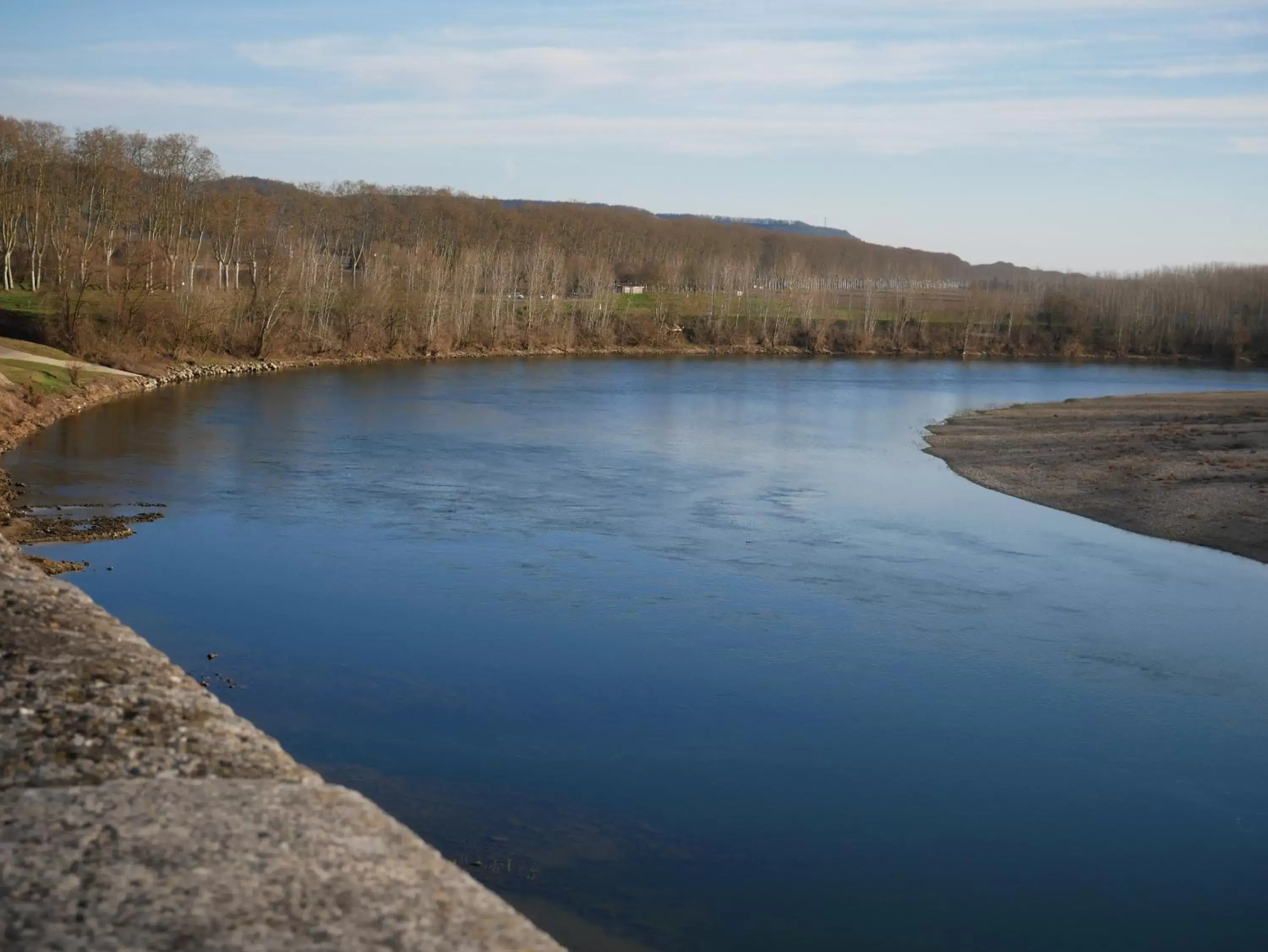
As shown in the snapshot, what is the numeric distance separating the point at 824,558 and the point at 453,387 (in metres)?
27.6

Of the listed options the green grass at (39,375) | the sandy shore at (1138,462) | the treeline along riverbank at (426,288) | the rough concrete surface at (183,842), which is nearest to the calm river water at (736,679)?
the sandy shore at (1138,462)

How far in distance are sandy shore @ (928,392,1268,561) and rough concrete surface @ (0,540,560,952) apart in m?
17.1

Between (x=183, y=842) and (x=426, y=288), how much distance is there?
56.3 meters

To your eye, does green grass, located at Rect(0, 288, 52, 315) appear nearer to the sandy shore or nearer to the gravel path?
the gravel path

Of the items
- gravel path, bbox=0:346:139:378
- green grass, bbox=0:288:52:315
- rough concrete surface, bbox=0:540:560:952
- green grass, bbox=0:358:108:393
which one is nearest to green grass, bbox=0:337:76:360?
gravel path, bbox=0:346:139:378

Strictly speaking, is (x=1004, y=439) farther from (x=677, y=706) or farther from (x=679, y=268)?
(x=679, y=268)

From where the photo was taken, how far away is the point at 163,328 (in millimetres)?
44625

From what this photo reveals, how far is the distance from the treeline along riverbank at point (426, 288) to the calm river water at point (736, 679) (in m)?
21.9

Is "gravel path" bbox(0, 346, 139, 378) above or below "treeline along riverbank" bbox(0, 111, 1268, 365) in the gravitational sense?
below

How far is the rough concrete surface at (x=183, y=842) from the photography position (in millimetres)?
6027

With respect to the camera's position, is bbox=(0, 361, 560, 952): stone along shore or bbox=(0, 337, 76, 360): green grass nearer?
bbox=(0, 361, 560, 952): stone along shore

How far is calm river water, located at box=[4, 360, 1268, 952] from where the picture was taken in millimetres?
9312

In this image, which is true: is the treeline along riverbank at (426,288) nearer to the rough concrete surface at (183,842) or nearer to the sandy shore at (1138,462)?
the sandy shore at (1138,462)

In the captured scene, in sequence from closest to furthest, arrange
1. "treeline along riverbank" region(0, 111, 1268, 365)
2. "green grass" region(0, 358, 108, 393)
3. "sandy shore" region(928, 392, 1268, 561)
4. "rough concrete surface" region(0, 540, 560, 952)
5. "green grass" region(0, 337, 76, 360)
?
1. "rough concrete surface" region(0, 540, 560, 952)
2. "sandy shore" region(928, 392, 1268, 561)
3. "green grass" region(0, 358, 108, 393)
4. "green grass" region(0, 337, 76, 360)
5. "treeline along riverbank" region(0, 111, 1268, 365)
